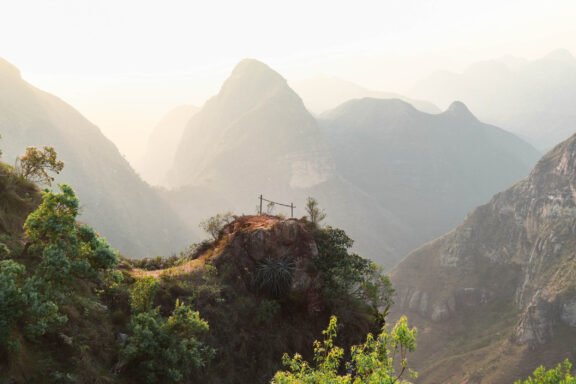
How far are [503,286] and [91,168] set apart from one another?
458 ft

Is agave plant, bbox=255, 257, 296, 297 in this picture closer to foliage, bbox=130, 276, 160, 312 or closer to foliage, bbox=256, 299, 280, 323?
foliage, bbox=256, 299, 280, 323

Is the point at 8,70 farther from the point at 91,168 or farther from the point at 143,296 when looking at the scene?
the point at 143,296

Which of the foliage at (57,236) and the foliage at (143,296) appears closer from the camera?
the foliage at (57,236)

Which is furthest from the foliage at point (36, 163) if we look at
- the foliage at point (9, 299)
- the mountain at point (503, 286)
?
the mountain at point (503, 286)

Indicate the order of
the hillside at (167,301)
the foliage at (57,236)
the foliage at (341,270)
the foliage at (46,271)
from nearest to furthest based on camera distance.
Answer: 1. the foliage at (46,271)
2. the foliage at (57,236)
3. the hillside at (167,301)
4. the foliage at (341,270)

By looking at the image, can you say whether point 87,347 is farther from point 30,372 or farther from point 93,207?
point 93,207

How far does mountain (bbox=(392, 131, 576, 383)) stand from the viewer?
278 ft

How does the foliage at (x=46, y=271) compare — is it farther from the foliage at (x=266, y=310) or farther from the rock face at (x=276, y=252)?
the rock face at (x=276, y=252)

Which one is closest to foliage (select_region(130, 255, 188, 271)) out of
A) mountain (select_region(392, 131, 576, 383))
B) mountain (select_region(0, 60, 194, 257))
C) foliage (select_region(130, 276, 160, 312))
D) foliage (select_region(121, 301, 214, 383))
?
foliage (select_region(130, 276, 160, 312))

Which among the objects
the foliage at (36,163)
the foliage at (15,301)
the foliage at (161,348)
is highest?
the foliage at (36,163)

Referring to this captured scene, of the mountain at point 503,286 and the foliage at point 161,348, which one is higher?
the foliage at point 161,348

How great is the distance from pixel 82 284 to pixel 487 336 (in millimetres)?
104387

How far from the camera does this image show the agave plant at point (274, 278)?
78.8 feet

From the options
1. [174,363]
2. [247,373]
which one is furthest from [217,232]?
[174,363]
